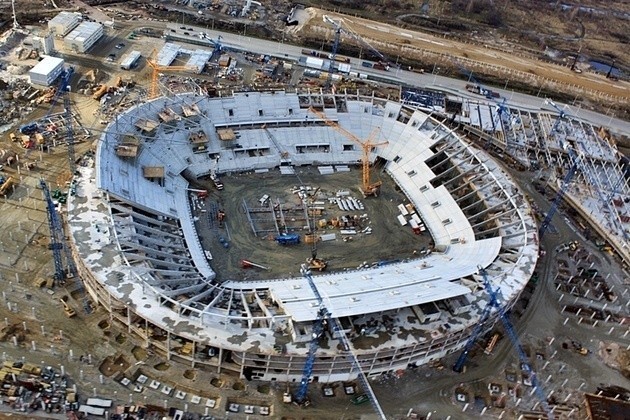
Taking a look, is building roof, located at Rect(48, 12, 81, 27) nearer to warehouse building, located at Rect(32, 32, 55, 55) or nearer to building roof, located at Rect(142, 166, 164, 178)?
warehouse building, located at Rect(32, 32, 55, 55)

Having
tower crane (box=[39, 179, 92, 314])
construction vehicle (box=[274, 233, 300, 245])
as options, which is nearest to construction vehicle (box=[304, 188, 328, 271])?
construction vehicle (box=[274, 233, 300, 245])

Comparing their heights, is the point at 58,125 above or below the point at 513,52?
below

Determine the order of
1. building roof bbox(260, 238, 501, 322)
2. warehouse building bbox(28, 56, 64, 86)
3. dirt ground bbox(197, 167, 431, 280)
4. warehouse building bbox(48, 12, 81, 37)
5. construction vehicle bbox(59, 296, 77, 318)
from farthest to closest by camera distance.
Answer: warehouse building bbox(48, 12, 81, 37) < warehouse building bbox(28, 56, 64, 86) < dirt ground bbox(197, 167, 431, 280) < construction vehicle bbox(59, 296, 77, 318) < building roof bbox(260, 238, 501, 322)

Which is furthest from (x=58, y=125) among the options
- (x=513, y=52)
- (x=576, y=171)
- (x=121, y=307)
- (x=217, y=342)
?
(x=513, y=52)

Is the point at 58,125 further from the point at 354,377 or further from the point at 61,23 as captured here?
the point at 354,377

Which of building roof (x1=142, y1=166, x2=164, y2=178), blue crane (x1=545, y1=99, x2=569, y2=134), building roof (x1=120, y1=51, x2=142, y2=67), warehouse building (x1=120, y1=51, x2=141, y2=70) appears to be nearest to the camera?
building roof (x1=142, y1=166, x2=164, y2=178)

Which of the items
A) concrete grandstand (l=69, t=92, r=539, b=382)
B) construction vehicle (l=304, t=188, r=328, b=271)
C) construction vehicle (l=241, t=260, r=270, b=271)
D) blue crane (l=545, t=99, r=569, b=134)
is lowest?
construction vehicle (l=241, t=260, r=270, b=271)
